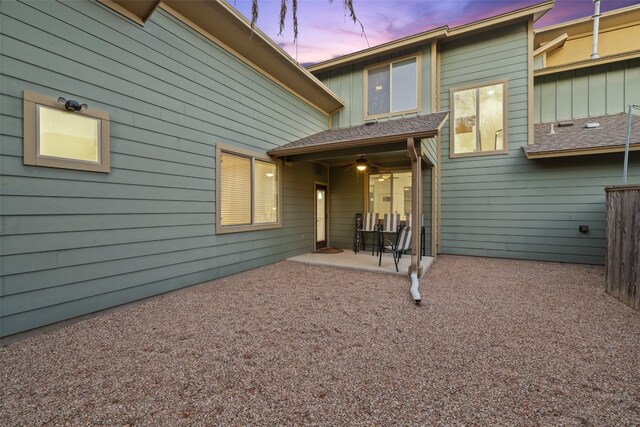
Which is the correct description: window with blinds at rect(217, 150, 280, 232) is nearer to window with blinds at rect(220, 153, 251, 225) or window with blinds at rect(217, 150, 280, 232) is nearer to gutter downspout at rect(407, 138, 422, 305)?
window with blinds at rect(220, 153, 251, 225)

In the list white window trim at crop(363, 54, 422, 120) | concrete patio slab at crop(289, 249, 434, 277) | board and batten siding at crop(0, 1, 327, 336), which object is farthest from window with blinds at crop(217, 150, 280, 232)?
white window trim at crop(363, 54, 422, 120)

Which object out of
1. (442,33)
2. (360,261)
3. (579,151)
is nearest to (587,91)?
(579,151)

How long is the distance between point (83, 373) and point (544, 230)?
8260 mm

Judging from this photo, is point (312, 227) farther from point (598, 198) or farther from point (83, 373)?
point (598, 198)

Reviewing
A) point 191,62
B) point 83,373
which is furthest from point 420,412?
point 191,62

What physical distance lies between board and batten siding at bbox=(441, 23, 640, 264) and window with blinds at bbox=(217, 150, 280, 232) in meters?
4.60

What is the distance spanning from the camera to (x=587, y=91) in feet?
22.3

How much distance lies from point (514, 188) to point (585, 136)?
1662 mm

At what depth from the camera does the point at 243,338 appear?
269 centimetres

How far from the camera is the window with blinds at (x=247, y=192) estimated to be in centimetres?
496

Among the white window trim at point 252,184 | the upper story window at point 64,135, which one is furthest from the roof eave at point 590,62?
the upper story window at point 64,135

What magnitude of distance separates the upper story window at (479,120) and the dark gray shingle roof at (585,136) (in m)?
0.78

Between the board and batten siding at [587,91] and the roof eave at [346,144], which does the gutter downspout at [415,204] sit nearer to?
the roof eave at [346,144]

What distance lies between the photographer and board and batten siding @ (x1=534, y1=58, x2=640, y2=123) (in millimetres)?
6426
